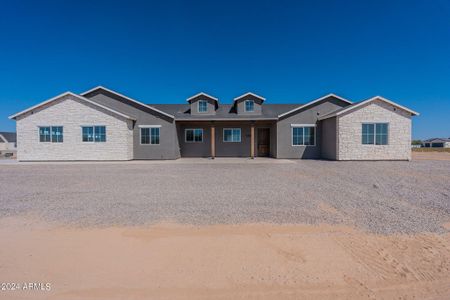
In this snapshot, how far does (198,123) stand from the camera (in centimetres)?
1698

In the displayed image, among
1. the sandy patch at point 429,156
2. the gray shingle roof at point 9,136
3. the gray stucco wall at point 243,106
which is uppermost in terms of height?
the gray stucco wall at point 243,106

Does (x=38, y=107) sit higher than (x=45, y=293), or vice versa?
(x=38, y=107)

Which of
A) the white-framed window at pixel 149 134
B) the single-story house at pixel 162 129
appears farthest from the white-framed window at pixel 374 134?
the white-framed window at pixel 149 134

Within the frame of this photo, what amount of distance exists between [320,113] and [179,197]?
13.8 metres

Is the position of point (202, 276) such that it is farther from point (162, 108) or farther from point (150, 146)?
point (162, 108)

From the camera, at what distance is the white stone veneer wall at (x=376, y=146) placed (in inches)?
534

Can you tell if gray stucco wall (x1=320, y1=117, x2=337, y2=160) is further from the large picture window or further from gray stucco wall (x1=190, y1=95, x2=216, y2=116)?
the large picture window

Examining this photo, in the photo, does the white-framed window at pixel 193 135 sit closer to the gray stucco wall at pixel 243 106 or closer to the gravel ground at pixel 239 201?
the gray stucco wall at pixel 243 106

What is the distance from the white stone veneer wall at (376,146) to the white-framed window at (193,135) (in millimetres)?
10247

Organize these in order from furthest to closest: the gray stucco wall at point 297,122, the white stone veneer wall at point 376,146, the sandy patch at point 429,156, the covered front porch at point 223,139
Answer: the covered front porch at point 223,139 → the sandy patch at point 429,156 → the gray stucco wall at point 297,122 → the white stone veneer wall at point 376,146

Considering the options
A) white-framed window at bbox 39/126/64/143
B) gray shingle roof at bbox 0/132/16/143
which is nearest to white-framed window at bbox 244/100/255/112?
white-framed window at bbox 39/126/64/143

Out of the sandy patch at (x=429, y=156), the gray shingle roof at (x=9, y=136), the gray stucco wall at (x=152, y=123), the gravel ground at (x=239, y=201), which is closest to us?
the gravel ground at (x=239, y=201)

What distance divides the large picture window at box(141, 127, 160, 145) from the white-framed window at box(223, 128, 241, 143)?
5.47 m

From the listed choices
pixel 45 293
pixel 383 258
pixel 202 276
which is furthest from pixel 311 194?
pixel 45 293
